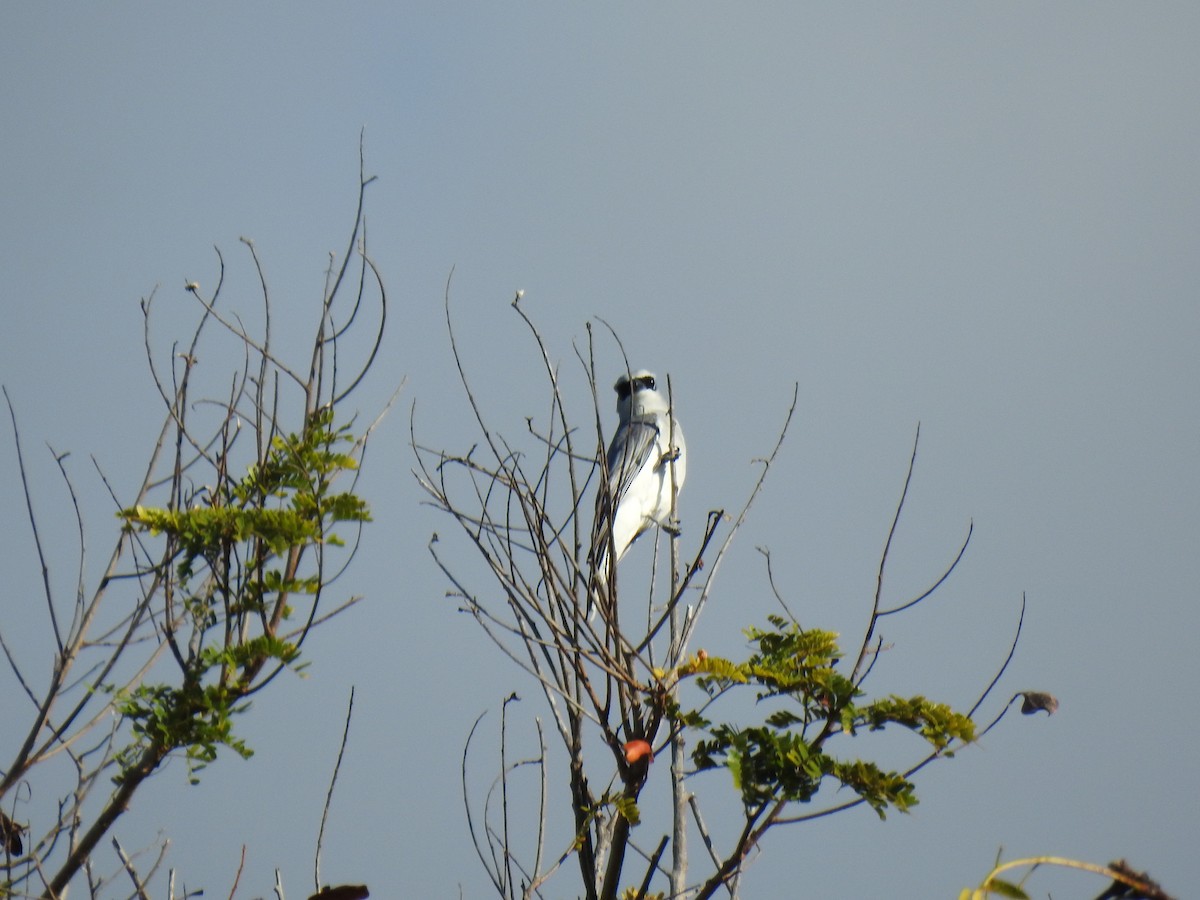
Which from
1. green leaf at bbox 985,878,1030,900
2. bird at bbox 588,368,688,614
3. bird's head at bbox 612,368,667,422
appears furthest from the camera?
bird's head at bbox 612,368,667,422

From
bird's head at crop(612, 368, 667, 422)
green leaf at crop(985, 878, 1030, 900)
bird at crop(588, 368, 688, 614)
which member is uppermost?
bird's head at crop(612, 368, 667, 422)

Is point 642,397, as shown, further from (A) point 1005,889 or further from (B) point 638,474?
(A) point 1005,889

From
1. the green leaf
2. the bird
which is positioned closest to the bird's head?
the bird

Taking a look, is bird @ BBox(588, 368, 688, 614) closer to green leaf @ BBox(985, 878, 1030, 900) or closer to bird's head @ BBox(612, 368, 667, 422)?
bird's head @ BBox(612, 368, 667, 422)

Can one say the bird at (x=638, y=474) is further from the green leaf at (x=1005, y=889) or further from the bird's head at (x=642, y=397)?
the green leaf at (x=1005, y=889)

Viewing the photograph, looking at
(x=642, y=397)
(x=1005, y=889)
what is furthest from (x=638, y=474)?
(x=1005, y=889)

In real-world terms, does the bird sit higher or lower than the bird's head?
lower

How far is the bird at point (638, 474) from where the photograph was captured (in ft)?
9.90

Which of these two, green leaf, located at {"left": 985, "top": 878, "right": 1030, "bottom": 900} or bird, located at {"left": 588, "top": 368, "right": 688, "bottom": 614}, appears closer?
green leaf, located at {"left": 985, "top": 878, "right": 1030, "bottom": 900}

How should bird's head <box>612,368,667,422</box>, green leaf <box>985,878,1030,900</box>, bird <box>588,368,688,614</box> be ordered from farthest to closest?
bird's head <box>612,368,667,422</box>, bird <box>588,368,688,614</box>, green leaf <box>985,878,1030,900</box>

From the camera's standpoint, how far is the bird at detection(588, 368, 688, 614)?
119 inches

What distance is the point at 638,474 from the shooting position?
20.1 ft

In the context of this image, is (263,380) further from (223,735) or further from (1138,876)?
(1138,876)

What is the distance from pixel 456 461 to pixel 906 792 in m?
1.67
